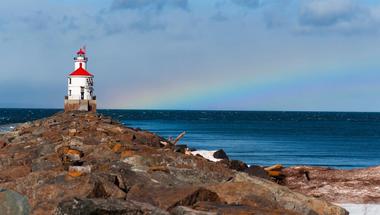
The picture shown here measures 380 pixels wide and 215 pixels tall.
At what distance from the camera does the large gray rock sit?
1041 cm

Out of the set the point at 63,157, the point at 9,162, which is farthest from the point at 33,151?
the point at 63,157

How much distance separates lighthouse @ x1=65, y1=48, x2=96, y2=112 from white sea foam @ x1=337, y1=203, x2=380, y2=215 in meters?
46.7

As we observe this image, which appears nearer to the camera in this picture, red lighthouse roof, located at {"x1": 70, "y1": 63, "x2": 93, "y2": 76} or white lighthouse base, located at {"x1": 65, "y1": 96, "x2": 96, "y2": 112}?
white lighthouse base, located at {"x1": 65, "y1": 96, "x2": 96, "y2": 112}

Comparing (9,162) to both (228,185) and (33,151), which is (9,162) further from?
(228,185)

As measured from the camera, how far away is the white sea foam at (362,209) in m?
17.5

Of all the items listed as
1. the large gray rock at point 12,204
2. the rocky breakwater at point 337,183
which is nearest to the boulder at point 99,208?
the large gray rock at point 12,204

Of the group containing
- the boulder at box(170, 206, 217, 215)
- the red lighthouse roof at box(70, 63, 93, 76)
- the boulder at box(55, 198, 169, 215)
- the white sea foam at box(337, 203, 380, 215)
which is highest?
the red lighthouse roof at box(70, 63, 93, 76)

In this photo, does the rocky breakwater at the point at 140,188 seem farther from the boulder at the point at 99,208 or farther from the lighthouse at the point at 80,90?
the lighthouse at the point at 80,90

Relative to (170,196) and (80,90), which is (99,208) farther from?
(80,90)

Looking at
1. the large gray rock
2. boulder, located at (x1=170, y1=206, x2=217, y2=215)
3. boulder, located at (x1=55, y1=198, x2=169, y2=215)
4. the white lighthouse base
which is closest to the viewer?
boulder, located at (x1=55, y1=198, x2=169, y2=215)

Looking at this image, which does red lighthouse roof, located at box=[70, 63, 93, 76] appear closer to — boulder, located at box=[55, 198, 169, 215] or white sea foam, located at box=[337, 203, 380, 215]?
→ white sea foam, located at box=[337, 203, 380, 215]

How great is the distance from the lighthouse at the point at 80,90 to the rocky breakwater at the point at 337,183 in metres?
40.8

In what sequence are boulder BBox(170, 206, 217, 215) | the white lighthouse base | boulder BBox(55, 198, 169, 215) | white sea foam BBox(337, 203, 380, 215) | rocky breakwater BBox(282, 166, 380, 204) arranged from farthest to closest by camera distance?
the white lighthouse base, rocky breakwater BBox(282, 166, 380, 204), white sea foam BBox(337, 203, 380, 215), boulder BBox(170, 206, 217, 215), boulder BBox(55, 198, 169, 215)

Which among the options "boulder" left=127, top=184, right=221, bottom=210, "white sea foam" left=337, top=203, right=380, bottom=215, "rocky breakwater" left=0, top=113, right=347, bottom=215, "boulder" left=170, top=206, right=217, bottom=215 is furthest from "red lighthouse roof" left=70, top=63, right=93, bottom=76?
"boulder" left=170, top=206, right=217, bottom=215
